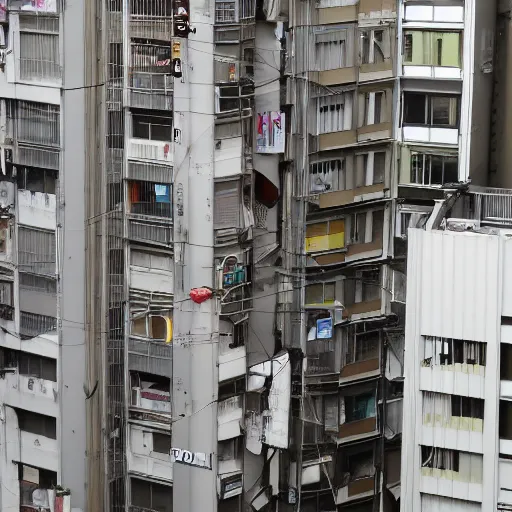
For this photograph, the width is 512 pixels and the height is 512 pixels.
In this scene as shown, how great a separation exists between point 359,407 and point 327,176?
14.6ft

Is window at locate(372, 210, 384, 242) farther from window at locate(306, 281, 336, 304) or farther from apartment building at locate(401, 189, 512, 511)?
apartment building at locate(401, 189, 512, 511)

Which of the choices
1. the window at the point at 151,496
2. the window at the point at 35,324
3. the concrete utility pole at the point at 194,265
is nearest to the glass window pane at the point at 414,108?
the concrete utility pole at the point at 194,265

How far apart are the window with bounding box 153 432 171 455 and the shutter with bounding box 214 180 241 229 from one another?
159 inches

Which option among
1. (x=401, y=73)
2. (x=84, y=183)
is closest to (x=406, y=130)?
(x=401, y=73)

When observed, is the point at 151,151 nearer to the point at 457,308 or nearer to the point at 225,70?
the point at 225,70

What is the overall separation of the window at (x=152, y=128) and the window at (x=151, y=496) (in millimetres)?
6350

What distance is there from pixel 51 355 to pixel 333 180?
6090 mm

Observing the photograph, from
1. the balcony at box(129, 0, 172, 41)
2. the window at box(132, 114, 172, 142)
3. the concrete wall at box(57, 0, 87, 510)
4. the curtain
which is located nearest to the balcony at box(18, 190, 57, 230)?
the concrete wall at box(57, 0, 87, 510)

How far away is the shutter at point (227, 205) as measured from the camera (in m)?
24.5

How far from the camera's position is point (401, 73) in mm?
25594

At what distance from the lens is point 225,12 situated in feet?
78.6

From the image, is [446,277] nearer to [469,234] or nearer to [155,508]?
[469,234]

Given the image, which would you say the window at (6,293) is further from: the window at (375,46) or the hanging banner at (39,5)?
the window at (375,46)

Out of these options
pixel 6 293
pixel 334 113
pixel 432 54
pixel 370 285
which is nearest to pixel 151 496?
pixel 6 293
